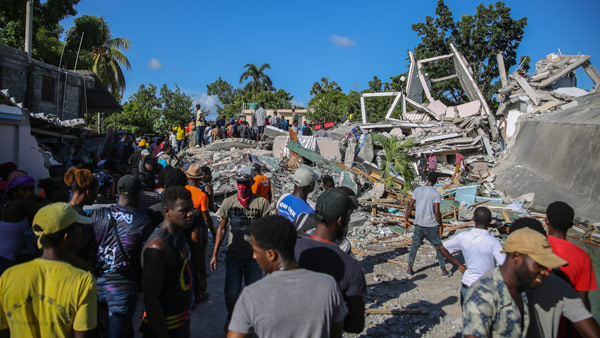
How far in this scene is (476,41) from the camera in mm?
30828

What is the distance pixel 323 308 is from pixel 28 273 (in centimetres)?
151

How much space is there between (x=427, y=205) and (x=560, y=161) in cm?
731

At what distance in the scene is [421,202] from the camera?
20.2 feet

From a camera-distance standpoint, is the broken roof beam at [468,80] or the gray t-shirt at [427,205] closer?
the gray t-shirt at [427,205]

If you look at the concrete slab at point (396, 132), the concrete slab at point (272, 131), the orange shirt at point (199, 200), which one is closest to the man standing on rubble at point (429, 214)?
the orange shirt at point (199, 200)

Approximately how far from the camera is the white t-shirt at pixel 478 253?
375 cm

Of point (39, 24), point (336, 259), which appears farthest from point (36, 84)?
point (336, 259)

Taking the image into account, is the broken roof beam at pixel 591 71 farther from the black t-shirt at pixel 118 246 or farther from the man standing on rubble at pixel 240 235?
the black t-shirt at pixel 118 246

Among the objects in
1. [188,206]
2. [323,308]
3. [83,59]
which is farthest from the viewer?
[83,59]

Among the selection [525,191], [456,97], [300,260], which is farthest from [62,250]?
[456,97]

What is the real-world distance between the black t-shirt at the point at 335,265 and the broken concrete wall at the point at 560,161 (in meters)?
8.73

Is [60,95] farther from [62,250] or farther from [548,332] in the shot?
[548,332]

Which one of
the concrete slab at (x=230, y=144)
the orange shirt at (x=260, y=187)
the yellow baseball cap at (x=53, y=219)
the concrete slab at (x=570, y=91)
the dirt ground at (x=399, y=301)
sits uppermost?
the concrete slab at (x=570, y=91)

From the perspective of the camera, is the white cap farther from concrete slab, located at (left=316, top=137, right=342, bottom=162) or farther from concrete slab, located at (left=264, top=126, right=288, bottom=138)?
concrete slab, located at (left=264, top=126, right=288, bottom=138)
